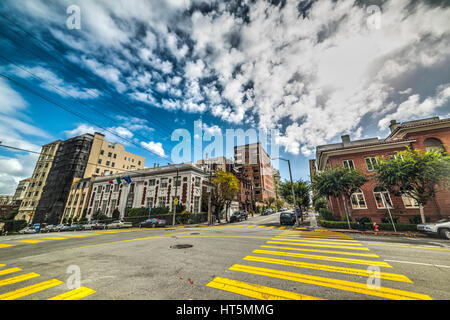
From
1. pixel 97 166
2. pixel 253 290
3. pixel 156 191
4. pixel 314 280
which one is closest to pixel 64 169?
pixel 97 166

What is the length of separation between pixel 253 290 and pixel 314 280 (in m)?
1.81

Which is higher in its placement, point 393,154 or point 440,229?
point 393,154

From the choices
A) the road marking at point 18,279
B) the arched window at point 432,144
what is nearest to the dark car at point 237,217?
the arched window at point 432,144

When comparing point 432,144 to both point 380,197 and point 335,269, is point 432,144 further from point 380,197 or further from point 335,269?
point 335,269

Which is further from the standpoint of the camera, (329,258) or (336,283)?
(329,258)

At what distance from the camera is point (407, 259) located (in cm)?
625

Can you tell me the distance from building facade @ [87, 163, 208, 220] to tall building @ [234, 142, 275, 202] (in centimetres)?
4053

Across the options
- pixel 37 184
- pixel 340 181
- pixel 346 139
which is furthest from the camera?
pixel 37 184

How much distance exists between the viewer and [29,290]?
4016 mm

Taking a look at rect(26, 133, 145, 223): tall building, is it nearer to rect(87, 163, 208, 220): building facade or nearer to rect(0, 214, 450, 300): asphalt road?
rect(87, 163, 208, 220): building facade

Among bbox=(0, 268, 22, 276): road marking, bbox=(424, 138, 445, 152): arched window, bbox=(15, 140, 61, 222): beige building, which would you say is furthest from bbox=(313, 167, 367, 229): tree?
bbox=(15, 140, 61, 222): beige building
